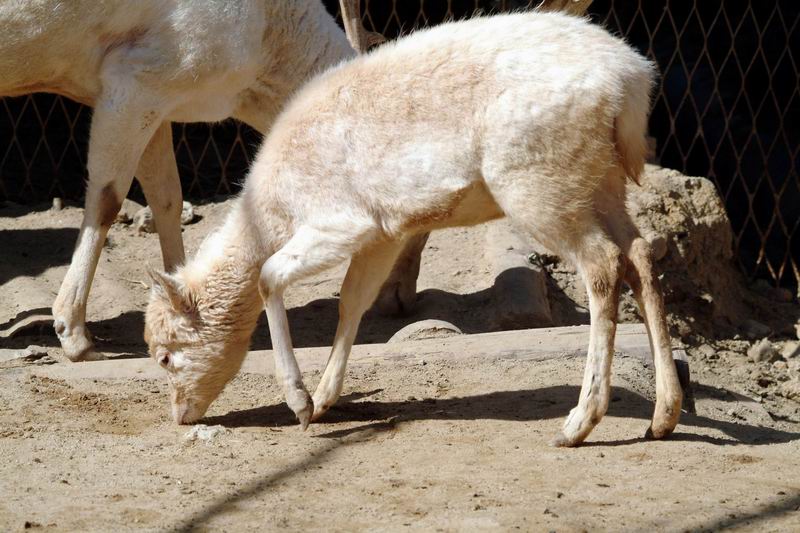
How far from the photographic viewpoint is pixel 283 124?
4523 millimetres

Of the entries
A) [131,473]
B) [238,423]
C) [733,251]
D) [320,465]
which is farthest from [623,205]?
[733,251]

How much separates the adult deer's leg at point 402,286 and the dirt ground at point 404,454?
49 cm

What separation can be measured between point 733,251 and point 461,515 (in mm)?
5686

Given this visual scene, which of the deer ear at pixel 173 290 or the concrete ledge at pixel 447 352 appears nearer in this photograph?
the deer ear at pixel 173 290

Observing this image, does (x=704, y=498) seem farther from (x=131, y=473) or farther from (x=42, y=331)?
(x=42, y=331)

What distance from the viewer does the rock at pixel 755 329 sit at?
7352mm

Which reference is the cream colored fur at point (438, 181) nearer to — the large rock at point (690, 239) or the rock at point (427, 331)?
the rock at point (427, 331)

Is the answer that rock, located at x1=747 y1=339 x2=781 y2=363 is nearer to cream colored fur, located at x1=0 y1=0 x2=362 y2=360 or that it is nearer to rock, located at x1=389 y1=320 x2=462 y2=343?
rock, located at x1=389 y1=320 x2=462 y2=343

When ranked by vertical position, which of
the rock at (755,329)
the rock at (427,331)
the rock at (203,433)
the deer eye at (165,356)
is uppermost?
the deer eye at (165,356)

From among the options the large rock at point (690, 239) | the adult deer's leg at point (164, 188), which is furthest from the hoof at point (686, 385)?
the adult deer's leg at point (164, 188)

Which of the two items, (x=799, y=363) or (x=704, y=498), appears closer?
(x=704, y=498)

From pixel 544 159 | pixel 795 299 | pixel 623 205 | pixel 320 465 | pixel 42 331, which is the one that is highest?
pixel 544 159

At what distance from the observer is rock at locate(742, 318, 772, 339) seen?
7.35 metres

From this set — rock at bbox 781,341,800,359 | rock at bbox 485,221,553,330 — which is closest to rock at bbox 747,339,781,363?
rock at bbox 781,341,800,359
